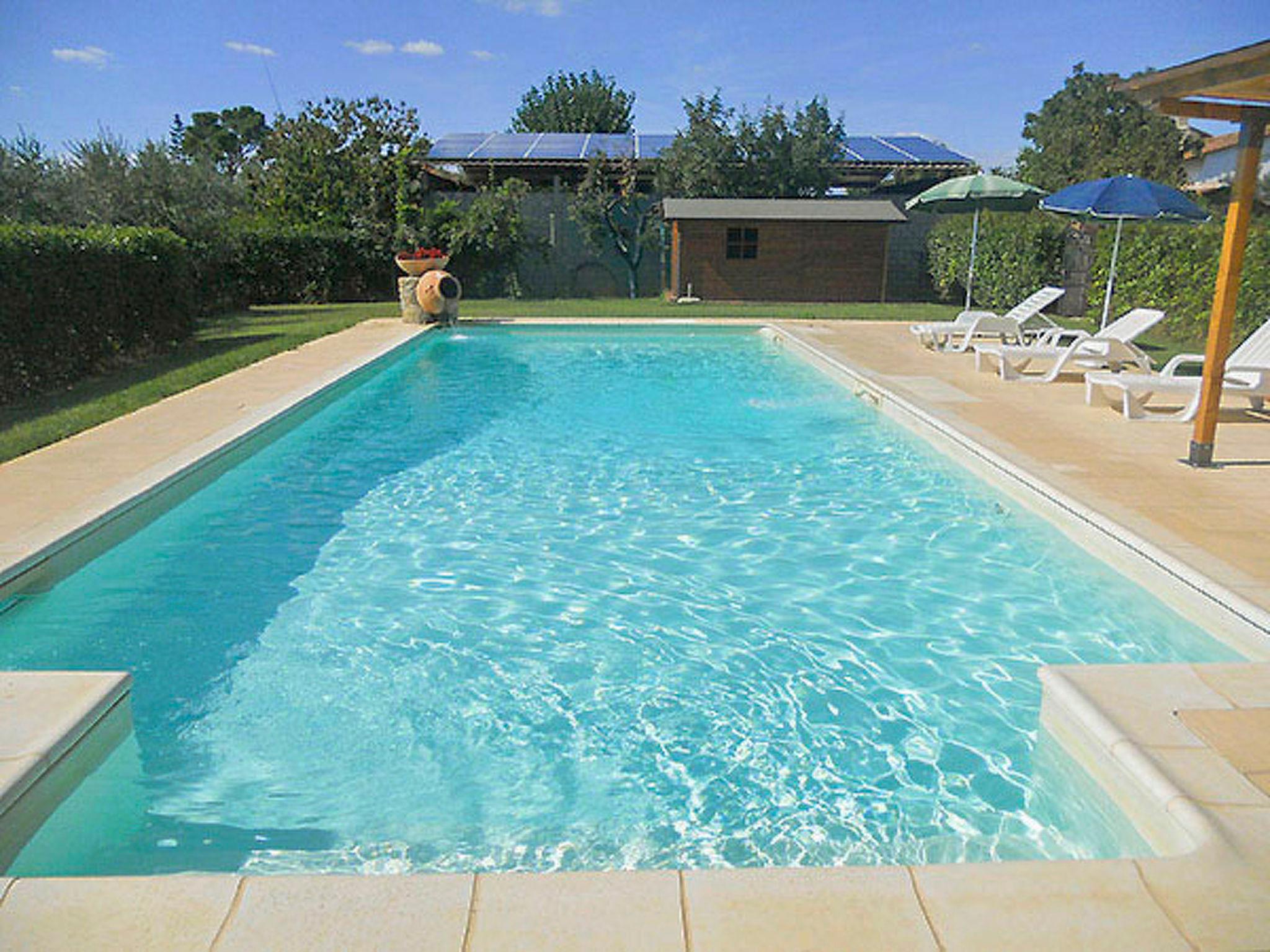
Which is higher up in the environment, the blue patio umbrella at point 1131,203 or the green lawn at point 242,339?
the blue patio umbrella at point 1131,203

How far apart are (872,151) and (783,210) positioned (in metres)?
8.83

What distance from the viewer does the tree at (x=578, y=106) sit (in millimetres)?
53406

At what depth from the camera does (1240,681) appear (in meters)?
3.33

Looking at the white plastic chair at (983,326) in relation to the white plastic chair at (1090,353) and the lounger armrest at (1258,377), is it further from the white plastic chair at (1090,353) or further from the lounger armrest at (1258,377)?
the lounger armrest at (1258,377)

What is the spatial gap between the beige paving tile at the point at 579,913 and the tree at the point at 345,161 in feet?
74.4

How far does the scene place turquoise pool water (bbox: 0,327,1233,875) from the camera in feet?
10.3

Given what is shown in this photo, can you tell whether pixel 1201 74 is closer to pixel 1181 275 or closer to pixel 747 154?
pixel 1181 275

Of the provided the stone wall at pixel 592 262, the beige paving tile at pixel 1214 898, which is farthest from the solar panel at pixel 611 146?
the beige paving tile at pixel 1214 898

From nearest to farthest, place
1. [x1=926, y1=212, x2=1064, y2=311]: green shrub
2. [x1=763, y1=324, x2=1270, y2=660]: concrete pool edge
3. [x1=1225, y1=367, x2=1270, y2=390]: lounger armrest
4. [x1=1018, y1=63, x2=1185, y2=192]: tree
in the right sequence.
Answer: [x1=763, y1=324, x2=1270, y2=660]: concrete pool edge → [x1=1225, y1=367, x2=1270, y2=390]: lounger armrest → [x1=926, y1=212, x2=1064, y2=311]: green shrub → [x1=1018, y1=63, x2=1185, y2=192]: tree

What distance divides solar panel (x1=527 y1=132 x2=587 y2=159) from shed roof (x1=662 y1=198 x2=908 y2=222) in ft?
16.3

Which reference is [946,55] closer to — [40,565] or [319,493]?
[319,493]

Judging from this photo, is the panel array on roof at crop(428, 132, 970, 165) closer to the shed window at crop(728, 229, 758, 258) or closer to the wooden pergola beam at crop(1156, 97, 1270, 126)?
the shed window at crop(728, 229, 758, 258)

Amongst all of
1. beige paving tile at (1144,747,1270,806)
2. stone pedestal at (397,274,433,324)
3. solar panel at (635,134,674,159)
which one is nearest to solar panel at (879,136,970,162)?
solar panel at (635,134,674,159)

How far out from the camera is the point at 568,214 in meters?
23.9
